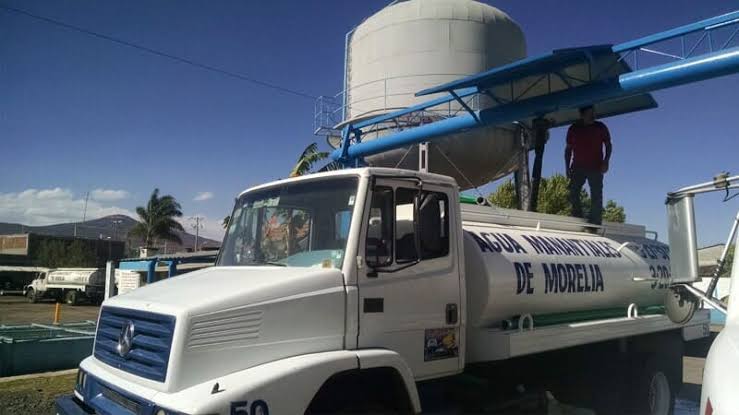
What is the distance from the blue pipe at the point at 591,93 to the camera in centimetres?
959

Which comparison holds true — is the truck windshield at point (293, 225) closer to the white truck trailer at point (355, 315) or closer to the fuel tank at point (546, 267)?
the white truck trailer at point (355, 315)

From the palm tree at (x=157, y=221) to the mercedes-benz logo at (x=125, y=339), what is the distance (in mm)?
54267

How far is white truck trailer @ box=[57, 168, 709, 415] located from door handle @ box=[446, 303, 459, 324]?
16mm

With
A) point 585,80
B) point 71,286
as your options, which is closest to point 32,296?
point 71,286

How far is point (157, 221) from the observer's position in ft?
184

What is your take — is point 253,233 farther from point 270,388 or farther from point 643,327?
point 643,327

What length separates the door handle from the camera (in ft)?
15.8

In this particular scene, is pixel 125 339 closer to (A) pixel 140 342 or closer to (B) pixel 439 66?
(A) pixel 140 342

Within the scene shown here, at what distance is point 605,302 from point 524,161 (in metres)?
11.9

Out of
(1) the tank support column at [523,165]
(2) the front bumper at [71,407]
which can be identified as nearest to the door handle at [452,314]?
(2) the front bumper at [71,407]

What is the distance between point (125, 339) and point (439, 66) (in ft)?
51.1

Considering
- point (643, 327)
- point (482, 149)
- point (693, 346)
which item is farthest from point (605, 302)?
point (482, 149)

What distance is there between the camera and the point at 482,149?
58.5 ft

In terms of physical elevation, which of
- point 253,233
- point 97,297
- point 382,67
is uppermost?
point 382,67
